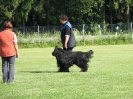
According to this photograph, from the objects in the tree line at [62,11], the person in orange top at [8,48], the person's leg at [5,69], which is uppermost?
the tree line at [62,11]

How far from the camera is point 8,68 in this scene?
12.0m

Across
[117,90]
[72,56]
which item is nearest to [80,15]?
[72,56]

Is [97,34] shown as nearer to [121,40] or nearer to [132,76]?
[121,40]

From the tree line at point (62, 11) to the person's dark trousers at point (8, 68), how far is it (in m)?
41.7

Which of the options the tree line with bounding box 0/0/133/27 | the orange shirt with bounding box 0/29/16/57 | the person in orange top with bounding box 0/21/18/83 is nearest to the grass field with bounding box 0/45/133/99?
the person in orange top with bounding box 0/21/18/83

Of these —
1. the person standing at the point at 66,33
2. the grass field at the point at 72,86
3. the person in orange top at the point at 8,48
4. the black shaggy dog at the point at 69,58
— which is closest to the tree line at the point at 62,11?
the person standing at the point at 66,33

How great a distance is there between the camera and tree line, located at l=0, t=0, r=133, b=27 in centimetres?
5412

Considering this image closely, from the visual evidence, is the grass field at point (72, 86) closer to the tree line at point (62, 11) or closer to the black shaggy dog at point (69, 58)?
the black shaggy dog at point (69, 58)

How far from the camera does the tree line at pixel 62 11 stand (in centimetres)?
5412

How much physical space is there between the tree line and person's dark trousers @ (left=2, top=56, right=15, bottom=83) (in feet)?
137

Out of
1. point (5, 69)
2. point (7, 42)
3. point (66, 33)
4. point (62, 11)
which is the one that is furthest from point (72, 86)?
point (62, 11)

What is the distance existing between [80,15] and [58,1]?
12.8ft

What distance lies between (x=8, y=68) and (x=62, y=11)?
160 feet

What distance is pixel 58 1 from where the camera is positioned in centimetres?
6144
